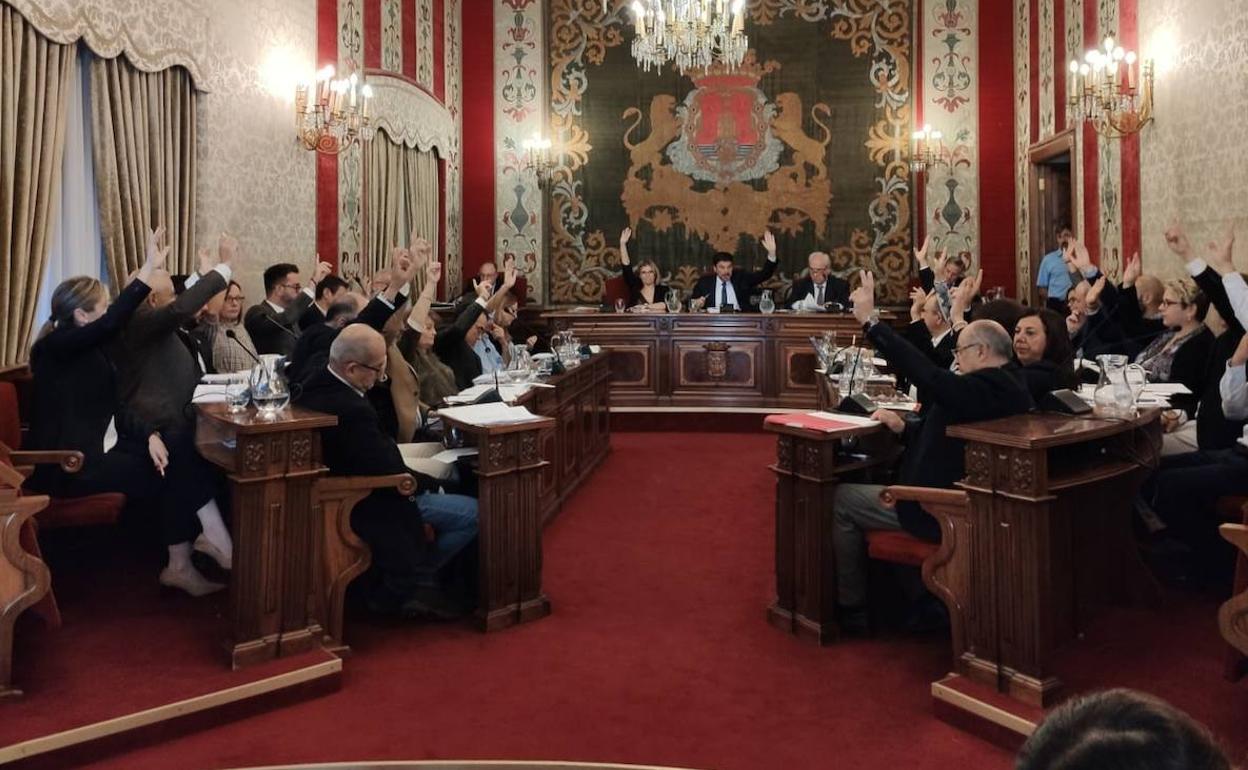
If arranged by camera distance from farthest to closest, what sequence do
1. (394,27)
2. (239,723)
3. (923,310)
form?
(394,27), (923,310), (239,723)

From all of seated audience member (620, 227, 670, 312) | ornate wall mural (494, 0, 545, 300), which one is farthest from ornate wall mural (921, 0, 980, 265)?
ornate wall mural (494, 0, 545, 300)

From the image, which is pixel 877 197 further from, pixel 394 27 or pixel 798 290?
pixel 394 27

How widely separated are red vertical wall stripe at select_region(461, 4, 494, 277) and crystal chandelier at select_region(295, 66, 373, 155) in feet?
12.6

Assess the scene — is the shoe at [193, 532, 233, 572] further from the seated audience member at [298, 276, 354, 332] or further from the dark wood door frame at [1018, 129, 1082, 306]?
the dark wood door frame at [1018, 129, 1082, 306]

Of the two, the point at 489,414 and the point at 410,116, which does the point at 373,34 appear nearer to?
the point at 410,116

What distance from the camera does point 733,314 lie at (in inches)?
380

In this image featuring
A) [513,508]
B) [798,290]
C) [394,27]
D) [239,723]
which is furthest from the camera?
[798,290]

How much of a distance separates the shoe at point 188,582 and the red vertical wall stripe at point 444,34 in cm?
767

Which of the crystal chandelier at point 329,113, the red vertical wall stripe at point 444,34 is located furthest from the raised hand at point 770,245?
the crystal chandelier at point 329,113

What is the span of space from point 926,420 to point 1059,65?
764cm

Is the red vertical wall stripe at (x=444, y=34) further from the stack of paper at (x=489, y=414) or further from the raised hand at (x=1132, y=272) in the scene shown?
the stack of paper at (x=489, y=414)

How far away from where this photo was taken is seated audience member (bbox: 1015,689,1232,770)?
2.53 feet

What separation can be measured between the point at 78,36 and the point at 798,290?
6994 mm

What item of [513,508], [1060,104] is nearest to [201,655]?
[513,508]
